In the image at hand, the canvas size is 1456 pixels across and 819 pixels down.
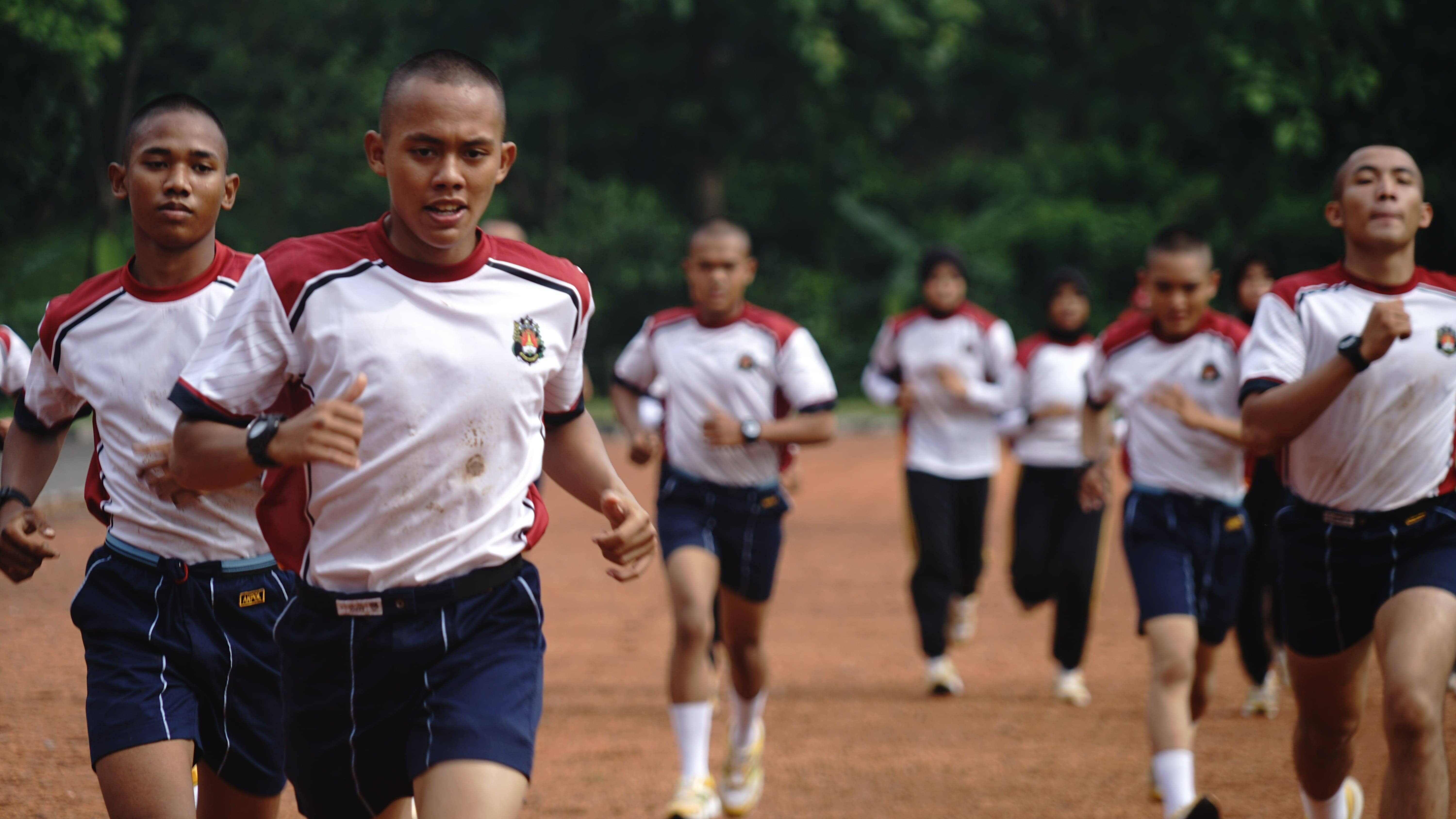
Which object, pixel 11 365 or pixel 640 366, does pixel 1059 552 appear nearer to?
pixel 640 366

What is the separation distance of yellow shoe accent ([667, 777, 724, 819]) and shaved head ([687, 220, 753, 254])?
2663 mm

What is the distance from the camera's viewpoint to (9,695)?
796cm

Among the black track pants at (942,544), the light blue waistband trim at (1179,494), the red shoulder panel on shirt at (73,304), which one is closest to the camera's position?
the red shoulder panel on shirt at (73,304)

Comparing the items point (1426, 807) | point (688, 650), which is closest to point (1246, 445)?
point (1426, 807)

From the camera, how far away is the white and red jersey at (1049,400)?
1005cm

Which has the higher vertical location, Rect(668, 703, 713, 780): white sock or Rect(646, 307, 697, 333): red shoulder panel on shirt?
Rect(646, 307, 697, 333): red shoulder panel on shirt

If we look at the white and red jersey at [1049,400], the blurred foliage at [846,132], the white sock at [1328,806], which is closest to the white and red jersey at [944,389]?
the white and red jersey at [1049,400]

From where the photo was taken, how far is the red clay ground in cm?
682

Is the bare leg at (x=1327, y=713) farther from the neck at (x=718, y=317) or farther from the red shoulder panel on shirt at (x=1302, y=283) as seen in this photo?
the neck at (x=718, y=317)

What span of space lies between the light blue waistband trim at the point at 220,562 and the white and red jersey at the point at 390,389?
2.53 feet

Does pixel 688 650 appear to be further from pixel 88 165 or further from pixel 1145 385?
pixel 88 165

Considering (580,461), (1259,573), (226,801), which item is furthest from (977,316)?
(226,801)

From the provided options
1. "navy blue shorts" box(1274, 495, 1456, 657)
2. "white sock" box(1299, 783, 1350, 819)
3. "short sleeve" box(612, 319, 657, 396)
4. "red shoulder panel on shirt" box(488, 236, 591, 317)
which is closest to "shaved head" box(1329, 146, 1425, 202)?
"navy blue shorts" box(1274, 495, 1456, 657)

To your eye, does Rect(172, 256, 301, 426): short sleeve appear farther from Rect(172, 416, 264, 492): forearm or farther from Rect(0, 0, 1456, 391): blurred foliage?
Rect(0, 0, 1456, 391): blurred foliage
